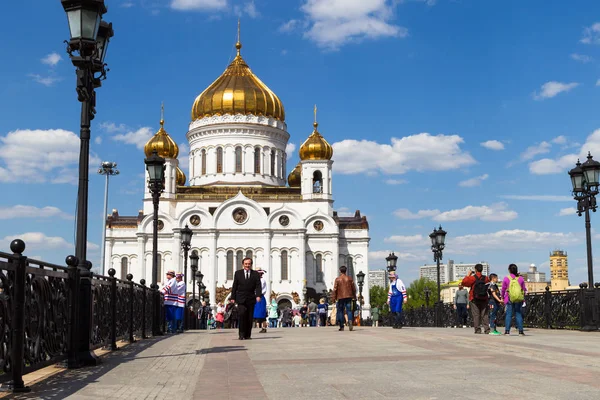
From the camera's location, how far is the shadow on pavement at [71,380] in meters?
7.16

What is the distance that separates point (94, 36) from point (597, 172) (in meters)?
14.4

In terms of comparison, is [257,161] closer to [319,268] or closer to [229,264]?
[229,264]

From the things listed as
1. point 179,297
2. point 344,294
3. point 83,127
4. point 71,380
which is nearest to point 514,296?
point 344,294

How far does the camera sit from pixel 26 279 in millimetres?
7598

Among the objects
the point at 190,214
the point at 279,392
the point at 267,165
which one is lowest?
the point at 279,392

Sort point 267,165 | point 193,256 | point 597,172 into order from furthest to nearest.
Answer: point 267,165 → point 193,256 → point 597,172

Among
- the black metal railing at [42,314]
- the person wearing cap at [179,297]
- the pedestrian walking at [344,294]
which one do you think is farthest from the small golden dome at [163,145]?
the black metal railing at [42,314]

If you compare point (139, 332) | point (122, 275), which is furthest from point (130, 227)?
point (139, 332)

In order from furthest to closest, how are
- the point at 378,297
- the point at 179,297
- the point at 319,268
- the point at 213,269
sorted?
the point at 378,297, the point at 319,268, the point at 213,269, the point at 179,297

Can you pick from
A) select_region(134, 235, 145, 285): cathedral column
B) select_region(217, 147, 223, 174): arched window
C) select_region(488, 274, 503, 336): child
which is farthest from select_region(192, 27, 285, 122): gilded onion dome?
select_region(488, 274, 503, 336): child

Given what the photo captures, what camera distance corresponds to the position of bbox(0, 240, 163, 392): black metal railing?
23.3 feet

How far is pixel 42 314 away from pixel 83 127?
3.26 meters

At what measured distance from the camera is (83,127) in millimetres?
10562

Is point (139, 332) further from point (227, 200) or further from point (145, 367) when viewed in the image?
point (227, 200)
